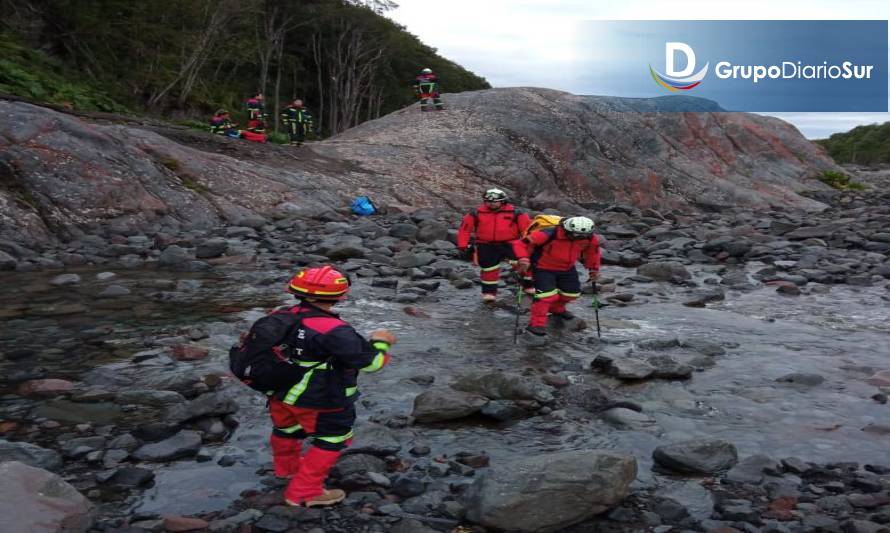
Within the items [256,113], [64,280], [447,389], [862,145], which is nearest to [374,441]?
[447,389]

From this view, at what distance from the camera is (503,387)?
6.61 m

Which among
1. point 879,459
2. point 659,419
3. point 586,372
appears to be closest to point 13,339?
point 586,372

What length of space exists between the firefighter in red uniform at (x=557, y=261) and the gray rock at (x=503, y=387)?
2576 mm

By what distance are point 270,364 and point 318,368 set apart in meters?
0.29

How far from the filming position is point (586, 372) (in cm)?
776

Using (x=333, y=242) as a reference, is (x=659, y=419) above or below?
below

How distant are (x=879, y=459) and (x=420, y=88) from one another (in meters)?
23.1

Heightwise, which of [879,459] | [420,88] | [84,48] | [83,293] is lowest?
[879,459]

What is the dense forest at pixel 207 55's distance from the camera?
2720 centimetres

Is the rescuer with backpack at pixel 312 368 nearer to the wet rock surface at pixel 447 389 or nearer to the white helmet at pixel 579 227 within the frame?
the wet rock surface at pixel 447 389

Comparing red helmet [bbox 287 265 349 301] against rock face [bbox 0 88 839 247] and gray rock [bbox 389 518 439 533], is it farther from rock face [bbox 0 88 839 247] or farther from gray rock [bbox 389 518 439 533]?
rock face [bbox 0 88 839 247]

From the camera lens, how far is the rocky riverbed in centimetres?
451

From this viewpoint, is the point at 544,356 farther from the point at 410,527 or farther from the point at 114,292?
the point at 114,292

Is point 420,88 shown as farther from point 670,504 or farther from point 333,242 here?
point 670,504
